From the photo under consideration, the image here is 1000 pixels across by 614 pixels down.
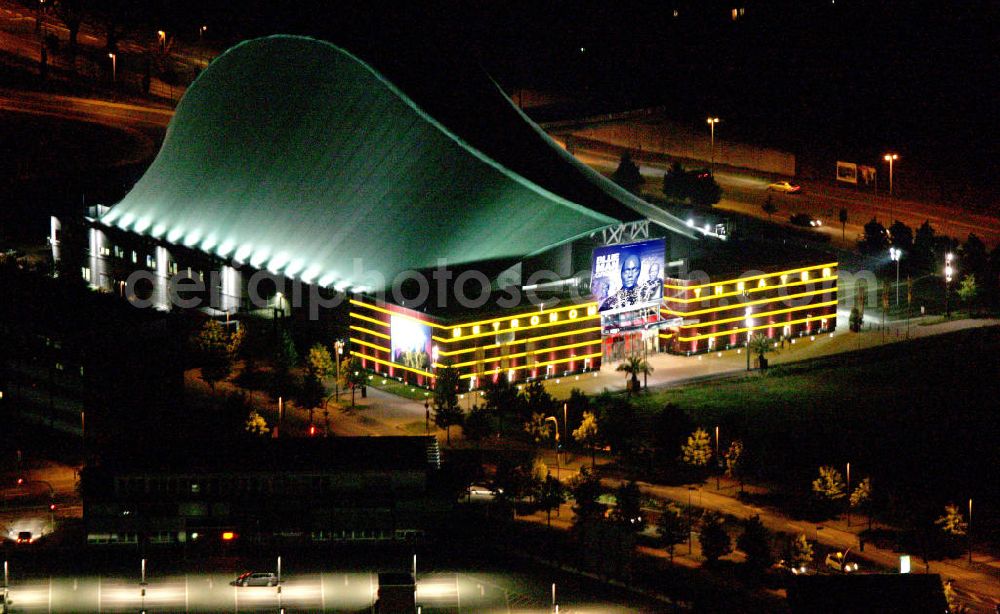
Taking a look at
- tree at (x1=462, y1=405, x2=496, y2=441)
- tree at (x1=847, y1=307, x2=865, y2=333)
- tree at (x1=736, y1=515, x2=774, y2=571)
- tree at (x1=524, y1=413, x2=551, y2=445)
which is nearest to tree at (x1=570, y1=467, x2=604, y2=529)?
tree at (x1=736, y1=515, x2=774, y2=571)

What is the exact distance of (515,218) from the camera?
96438 millimetres

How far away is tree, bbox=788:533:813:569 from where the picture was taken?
6750 cm

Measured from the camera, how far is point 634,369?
92250mm

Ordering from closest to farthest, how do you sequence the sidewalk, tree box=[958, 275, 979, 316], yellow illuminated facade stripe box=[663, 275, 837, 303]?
the sidewalk, yellow illuminated facade stripe box=[663, 275, 837, 303], tree box=[958, 275, 979, 316]

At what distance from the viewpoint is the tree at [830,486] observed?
74375 mm

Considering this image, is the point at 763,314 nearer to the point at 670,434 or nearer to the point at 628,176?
the point at 670,434

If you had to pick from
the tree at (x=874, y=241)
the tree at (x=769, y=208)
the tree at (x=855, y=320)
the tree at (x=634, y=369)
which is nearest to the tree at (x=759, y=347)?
the tree at (x=634, y=369)

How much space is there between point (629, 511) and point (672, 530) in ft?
7.77

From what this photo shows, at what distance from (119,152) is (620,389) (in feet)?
226

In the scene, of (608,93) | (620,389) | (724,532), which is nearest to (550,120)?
(608,93)

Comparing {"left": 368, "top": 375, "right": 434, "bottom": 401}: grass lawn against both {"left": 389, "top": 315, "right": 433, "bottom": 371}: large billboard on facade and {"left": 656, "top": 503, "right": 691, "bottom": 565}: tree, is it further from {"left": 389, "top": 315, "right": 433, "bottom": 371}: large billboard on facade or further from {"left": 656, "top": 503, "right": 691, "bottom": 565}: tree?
{"left": 656, "top": 503, "right": 691, "bottom": 565}: tree

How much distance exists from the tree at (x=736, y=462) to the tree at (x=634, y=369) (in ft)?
43.4

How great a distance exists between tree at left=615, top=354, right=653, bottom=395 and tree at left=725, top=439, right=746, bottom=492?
1324 centimetres

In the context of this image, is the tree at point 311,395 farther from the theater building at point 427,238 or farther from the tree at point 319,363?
the theater building at point 427,238
